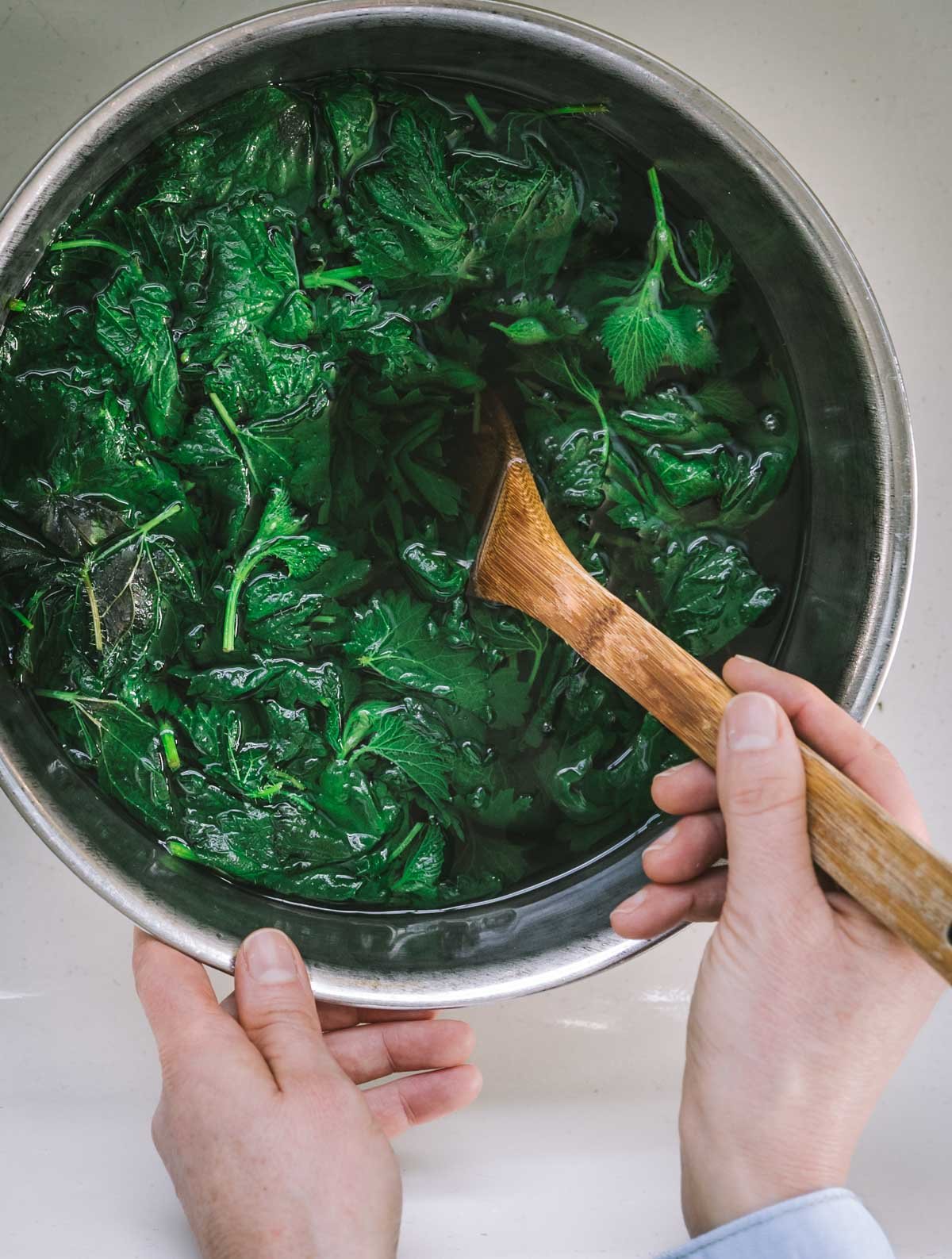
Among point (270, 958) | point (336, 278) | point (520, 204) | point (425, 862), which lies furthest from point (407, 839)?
point (520, 204)

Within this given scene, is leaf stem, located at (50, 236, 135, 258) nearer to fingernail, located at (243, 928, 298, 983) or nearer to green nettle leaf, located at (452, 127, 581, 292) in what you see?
green nettle leaf, located at (452, 127, 581, 292)

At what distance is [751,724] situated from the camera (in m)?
0.98

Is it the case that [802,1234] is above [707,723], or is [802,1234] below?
below

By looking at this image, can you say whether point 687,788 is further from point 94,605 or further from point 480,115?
point 480,115

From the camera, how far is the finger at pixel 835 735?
1061 millimetres

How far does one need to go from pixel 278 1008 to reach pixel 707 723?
23.5 inches

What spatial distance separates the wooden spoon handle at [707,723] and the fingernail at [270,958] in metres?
0.51

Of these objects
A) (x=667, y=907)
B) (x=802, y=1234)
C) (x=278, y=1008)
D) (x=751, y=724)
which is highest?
(x=751, y=724)

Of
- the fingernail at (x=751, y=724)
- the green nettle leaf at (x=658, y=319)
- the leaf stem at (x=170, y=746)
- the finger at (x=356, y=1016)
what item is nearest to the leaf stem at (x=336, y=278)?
the green nettle leaf at (x=658, y=319)

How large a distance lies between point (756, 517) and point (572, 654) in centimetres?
31

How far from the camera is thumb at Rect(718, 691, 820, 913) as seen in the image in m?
0.94

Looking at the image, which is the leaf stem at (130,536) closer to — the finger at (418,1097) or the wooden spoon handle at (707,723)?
the wooden spoon handle at (707,723)

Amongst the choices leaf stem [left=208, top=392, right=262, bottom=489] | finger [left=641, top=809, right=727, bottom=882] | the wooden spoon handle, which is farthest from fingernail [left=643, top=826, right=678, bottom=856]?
leaf stem [left=208, top=392, right=262, bottom=489]

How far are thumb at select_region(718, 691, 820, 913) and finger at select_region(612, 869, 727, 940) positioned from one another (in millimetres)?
193
